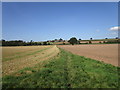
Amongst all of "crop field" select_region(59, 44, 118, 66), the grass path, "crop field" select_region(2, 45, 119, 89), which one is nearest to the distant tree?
"crop field" select_region(59, 44, 118, 66)

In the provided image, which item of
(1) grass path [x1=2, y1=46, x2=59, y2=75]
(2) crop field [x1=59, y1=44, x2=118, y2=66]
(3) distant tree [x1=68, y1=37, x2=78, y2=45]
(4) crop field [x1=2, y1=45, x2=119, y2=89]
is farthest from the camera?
(3) distant tree [x1=68, y1=37, x2=78, y2=45]

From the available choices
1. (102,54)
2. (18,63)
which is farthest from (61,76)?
(102,54)

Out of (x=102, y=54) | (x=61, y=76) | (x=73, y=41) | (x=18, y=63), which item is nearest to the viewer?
(x=61, y=76)

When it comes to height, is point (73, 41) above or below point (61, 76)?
above

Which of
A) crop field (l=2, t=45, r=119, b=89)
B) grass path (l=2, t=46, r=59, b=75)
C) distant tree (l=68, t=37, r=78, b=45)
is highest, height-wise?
distant tree (l=68, t=37, r=78, b=45)

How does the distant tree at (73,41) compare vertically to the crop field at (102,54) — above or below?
above

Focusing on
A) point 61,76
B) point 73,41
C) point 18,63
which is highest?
point 73,41

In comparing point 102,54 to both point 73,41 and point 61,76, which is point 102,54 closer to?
point 61,76

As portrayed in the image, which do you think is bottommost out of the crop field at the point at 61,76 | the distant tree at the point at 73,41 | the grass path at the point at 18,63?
the grass path at the point at 18,63

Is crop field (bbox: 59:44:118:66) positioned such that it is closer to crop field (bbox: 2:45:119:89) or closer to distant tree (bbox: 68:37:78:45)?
crop field (bbox: 2:45:119:89)

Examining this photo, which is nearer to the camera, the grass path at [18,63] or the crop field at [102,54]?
the grass path at [18,63]

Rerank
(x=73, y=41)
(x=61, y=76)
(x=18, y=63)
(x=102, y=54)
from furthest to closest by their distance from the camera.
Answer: (x=73, y=41) → (x=102, y=54) → (x=18, y=63) → (x=61, y=76)

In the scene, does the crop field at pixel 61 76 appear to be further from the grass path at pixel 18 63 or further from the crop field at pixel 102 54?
the crop field at pixel 102 54

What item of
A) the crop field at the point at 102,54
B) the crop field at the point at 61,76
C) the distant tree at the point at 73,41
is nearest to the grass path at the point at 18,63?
the crop field at the point at 61,76
